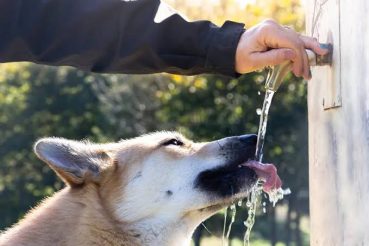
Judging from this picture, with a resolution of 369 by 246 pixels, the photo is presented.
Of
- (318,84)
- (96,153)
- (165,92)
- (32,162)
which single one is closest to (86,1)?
(96,153)

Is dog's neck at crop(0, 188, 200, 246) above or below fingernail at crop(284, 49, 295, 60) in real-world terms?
below

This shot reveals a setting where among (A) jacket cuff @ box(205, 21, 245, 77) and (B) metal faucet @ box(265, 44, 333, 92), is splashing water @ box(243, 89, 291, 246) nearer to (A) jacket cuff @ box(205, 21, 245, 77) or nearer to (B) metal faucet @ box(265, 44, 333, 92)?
(B) metal faucet @ box(265, 44, 333, 92)

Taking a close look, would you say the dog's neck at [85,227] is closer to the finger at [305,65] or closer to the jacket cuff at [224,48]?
the jacket cuff at [224,48]

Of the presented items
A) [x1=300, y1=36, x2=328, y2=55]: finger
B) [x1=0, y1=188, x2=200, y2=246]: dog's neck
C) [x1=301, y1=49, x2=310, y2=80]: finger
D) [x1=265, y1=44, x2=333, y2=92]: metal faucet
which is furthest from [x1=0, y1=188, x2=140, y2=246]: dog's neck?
[x1=300, y1=36, x2=328, y2=55]: finger

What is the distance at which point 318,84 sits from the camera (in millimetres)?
4625

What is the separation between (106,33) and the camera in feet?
14.5

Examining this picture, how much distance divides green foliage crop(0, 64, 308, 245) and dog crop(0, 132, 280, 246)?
799cm

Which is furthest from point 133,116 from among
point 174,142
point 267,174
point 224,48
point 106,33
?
point 224,48

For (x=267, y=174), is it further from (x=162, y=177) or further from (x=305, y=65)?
(x=305, y=65)

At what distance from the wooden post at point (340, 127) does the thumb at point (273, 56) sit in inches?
10.2

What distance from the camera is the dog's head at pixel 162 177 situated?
4.67 meters

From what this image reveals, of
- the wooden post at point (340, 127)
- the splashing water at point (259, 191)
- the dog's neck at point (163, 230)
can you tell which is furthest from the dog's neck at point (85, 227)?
the wooden post at point (340, 127)

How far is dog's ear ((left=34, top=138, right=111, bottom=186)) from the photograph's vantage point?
4520 millimetres

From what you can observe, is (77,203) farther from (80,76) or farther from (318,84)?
(80,76)
